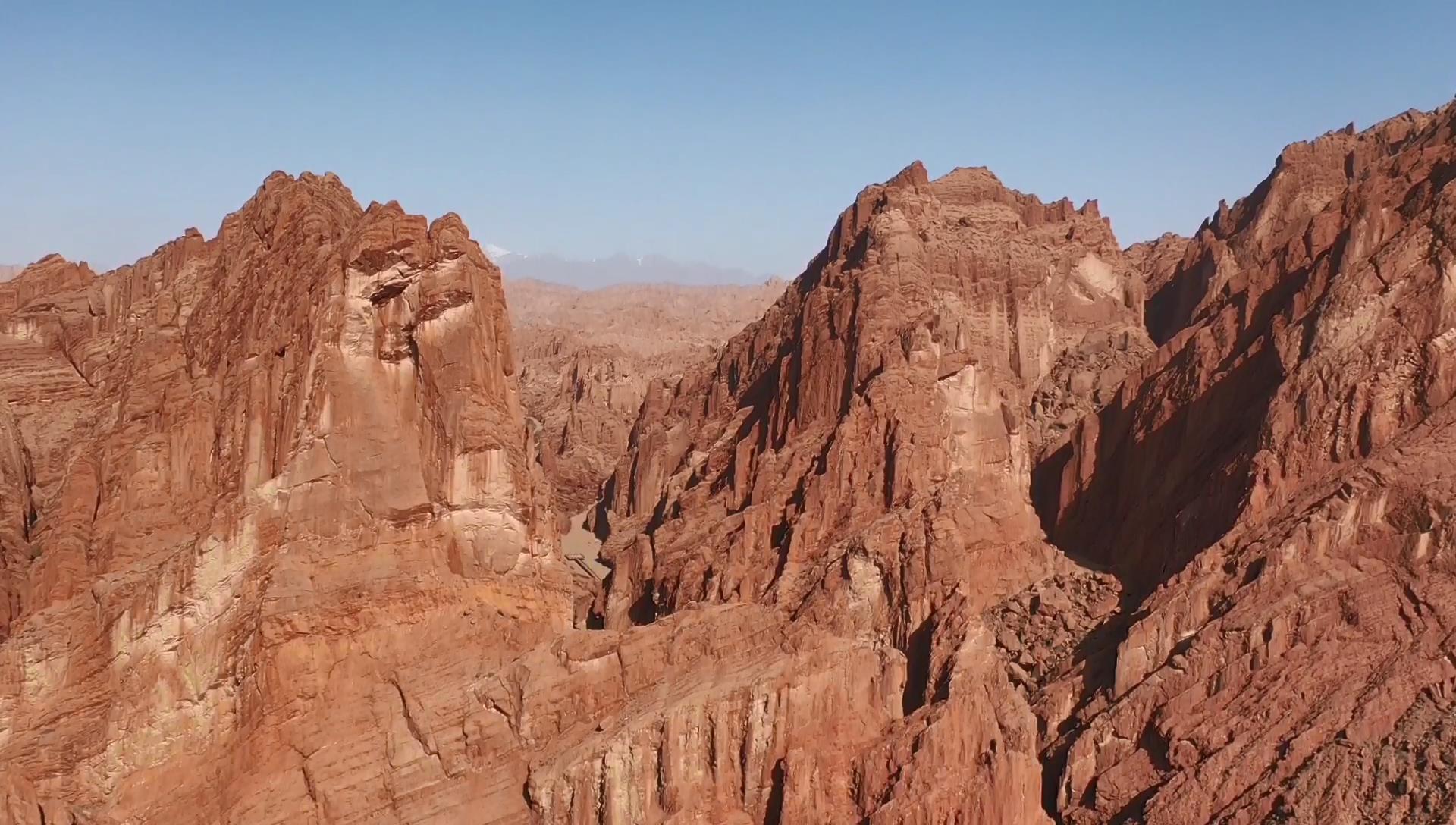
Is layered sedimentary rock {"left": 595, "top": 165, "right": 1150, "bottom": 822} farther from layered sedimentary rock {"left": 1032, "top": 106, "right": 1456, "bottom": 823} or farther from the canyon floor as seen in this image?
layered sedimentary rock {"left": 1032, "top": 106, "right": 1456, "bottom": 823}

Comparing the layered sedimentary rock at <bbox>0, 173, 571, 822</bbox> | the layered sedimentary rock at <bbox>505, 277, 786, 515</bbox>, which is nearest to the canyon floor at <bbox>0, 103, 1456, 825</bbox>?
the layered sedimentary rock at <bbox>0, 173, 571, 822</bbox>

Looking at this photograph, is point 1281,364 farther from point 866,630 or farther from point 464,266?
point 464,266

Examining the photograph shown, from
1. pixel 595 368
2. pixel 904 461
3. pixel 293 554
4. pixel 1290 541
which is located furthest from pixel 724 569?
pixel 595 368

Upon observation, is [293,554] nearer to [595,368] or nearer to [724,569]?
[724,569]

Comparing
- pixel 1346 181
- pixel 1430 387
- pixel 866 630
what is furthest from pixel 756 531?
pixel 1346 181

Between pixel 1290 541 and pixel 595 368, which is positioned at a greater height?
pixel 595 368

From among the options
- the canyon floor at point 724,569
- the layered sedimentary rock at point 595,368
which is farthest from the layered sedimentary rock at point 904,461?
the layered sedimentary rock at point 595,368
